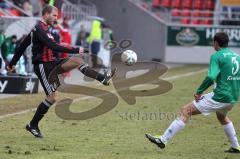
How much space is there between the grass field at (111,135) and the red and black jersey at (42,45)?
1.36 meters

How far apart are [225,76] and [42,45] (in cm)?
326

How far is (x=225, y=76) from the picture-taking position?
10102mm

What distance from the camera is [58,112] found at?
15.6 m

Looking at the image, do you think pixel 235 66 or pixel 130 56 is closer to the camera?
pixel 235 66

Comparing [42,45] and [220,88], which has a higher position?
[42,45]

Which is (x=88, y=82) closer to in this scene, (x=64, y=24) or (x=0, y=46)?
(x=0, y=46)

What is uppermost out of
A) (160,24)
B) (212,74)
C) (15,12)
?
(212,74)

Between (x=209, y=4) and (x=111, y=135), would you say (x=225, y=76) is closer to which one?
(x=111, y=135)

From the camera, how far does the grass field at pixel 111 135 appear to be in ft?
33.7

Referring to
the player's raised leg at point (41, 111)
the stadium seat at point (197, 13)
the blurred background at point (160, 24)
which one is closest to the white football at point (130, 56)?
the player's raised leg at point (41, 111)

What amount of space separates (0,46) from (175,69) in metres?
10.7

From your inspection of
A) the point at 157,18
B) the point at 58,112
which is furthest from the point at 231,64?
the point at 157,18

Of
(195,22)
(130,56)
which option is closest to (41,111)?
(130,56)

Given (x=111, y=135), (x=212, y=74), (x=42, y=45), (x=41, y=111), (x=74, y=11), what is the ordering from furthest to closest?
(x=74, y=11) < (x=111, y=135) < (x=41, y=111) < (x=42, y=45) < (x=212, y=74)
